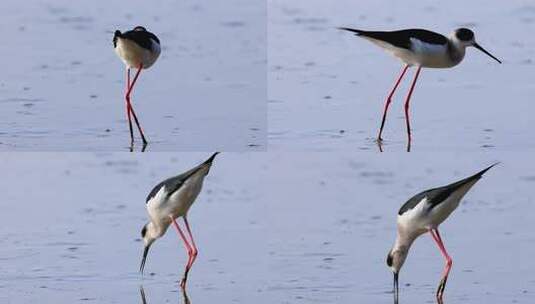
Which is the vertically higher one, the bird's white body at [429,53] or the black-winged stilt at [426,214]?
the bird's white body at [429,53]

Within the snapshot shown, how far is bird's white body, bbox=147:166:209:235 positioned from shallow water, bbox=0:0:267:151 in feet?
0.93

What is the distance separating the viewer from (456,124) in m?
6.71

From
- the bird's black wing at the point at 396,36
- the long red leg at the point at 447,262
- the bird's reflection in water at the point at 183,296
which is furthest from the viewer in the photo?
the bird's black wing at the point at 396,36

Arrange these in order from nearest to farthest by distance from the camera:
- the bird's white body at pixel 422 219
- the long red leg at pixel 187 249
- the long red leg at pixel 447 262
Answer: the long red leg at pixel 447 262 < the long red leg at pixel 187 249 < the bird's white body at pixel 422 219

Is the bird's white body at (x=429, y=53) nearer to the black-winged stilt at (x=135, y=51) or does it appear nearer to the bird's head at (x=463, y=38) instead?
the bird's head at (x=463, y=38)

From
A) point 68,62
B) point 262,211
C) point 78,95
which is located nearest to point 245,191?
point 262,211

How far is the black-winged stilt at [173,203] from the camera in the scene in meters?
6.05

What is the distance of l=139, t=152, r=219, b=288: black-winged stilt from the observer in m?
6.05

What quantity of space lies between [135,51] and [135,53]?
11 millimetres

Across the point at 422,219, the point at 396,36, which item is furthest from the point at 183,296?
the point at 396,36

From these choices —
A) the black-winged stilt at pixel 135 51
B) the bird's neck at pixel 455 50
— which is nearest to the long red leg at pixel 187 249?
the black-winged stilt at pixel 135 51

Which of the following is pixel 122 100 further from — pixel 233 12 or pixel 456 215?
pixel 233 12

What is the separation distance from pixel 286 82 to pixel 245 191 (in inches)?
27.3

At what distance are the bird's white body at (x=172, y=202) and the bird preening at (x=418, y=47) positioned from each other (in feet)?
2.76
